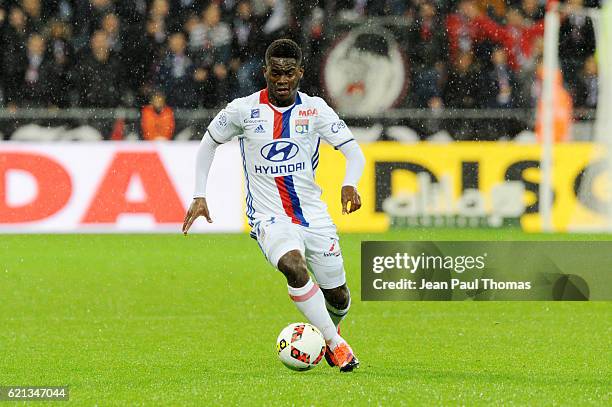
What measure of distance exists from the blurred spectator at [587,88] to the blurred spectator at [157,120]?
616 cm

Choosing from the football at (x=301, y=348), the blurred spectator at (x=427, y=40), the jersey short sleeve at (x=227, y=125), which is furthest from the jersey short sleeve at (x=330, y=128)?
the blurred spectator at (x=427, y=40)

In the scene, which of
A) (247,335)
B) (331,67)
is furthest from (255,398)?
(331,67)

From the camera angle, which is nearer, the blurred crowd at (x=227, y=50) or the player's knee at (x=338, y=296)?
the player's knee at (x=338, y=296)

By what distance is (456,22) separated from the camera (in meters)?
20.4

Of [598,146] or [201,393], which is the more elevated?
[201,393]

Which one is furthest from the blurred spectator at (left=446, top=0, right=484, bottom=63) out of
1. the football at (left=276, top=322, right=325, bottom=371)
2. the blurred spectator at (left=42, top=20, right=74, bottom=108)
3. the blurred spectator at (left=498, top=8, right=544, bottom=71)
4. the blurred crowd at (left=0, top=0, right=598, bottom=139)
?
the football at (left=276, top=322, right=325, bottom=371)

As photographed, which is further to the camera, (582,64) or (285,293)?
(582,64)

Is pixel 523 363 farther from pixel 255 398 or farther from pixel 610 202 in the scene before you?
pixel 610 202

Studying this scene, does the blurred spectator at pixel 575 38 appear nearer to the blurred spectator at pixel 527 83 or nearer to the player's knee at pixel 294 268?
the blurred spectator at pixel 527 83

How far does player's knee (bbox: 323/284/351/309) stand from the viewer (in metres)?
7.77

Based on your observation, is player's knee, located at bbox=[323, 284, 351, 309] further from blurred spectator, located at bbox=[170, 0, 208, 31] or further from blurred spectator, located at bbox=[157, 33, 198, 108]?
blurred spectator, located at bbox=[170, 0, 208, 31]

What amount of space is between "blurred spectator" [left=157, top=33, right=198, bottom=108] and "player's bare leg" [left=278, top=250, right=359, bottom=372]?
12.3 m

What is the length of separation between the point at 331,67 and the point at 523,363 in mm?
12577

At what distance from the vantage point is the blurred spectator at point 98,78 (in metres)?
19.0
